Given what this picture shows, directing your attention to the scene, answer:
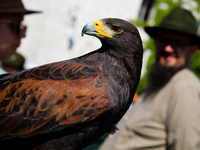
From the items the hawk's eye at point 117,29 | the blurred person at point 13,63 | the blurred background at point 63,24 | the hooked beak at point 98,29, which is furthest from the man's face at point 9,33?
the blurred background at point 63,24

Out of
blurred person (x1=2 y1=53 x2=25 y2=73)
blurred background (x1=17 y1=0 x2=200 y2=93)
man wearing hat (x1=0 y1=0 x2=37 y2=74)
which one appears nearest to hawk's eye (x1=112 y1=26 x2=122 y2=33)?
man wearing hat (x1=0 y1=0 x2=37 y2=74)

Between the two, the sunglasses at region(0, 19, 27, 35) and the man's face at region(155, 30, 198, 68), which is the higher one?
the sunglasses at region(0, 19, 27, 35)

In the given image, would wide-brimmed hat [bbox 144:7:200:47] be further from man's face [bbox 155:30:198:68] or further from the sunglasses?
the sunglasses

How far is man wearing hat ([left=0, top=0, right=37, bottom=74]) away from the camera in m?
2.78

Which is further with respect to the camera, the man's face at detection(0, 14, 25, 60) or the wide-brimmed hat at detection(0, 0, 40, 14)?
the man's face at detection(0, 14, 25, 60)

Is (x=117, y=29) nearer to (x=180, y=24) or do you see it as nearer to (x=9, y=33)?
(x=9, y=33)

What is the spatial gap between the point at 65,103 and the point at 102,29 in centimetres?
69

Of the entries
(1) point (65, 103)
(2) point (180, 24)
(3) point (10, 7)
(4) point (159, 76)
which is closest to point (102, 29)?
(1) point (65, 103)

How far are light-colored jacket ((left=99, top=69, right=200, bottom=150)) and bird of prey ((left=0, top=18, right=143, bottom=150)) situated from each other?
4.96ft

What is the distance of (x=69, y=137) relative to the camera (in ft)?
6.36

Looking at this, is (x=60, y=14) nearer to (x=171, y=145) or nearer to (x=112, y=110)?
(x=171, y=145)

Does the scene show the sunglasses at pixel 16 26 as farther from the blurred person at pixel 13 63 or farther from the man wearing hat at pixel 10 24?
the blurred person at pixel 13 63

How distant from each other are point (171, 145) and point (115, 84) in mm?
1827

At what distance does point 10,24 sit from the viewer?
294 cm
